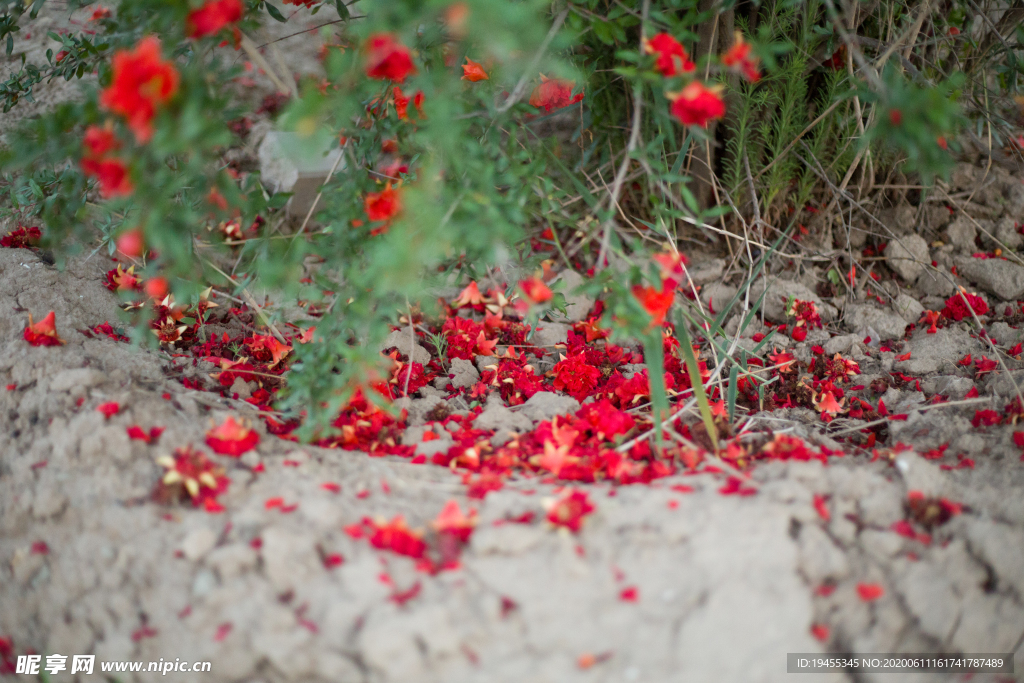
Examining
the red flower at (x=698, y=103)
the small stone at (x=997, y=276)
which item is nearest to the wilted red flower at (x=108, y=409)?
the red flower at (x=698, y=103)

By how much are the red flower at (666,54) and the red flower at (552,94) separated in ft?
2.73

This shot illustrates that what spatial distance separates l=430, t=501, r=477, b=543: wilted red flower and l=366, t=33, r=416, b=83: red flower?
0.79 m

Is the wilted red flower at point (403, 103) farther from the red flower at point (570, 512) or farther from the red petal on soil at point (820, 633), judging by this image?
the red petal on soil at point (820, 633)

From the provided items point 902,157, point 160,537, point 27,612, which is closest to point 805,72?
point 902,157

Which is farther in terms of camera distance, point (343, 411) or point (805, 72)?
point (805, 72)

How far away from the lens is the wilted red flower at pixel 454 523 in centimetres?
121

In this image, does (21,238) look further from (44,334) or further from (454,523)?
(454,523)

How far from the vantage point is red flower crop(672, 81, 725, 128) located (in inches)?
48.2

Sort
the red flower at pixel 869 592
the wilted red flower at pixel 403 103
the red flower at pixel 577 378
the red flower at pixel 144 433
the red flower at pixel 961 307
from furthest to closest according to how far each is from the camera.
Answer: the red flower at pixel 961 307, the red flower at pixel 577 378, the wilted red flower at pixel 403 103, the red flower at pixel 144 433, the red flower at pixel 869 592

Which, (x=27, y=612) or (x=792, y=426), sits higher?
(x=27, y=612)

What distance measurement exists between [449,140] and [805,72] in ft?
5.42

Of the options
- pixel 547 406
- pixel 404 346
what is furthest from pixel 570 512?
pixel 404 346

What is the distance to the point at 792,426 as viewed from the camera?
1757mm

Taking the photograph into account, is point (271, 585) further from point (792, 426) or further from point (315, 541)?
point (792, 426)
